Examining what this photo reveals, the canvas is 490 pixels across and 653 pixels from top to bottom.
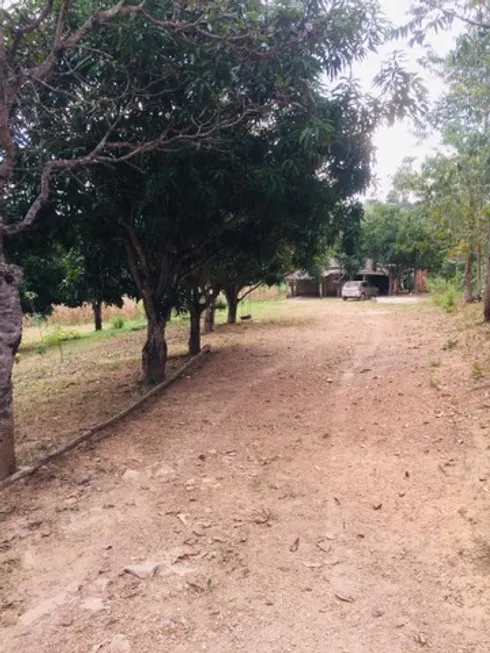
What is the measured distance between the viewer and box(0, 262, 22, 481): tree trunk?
4.50 m

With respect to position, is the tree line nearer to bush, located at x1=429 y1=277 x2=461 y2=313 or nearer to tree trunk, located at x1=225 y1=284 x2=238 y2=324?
tree trunk, located at x1=225 y1=284 x2=238 y2=324

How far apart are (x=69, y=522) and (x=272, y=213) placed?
5.21 m

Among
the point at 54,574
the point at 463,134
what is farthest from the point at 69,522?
the point at 463,134

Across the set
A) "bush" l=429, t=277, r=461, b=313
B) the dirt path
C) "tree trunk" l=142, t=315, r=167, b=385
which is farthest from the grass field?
"bush" l=429, t=277, r=461, b=313

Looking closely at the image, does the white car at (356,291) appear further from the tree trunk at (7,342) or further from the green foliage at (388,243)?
the tree trunk at (7,342)

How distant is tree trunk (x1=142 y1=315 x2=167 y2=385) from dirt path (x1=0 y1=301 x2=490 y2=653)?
1.63m

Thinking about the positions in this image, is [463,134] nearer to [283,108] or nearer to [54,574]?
[283,108]

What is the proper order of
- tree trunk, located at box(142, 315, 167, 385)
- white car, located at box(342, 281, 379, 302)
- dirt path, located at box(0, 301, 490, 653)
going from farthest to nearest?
white car, located at box(342, 281, 379, 302), tree trunk, located at box(142, 315, 167, 385), dirt path, located at box(0, 301, 490, 653)

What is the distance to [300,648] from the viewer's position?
2682mm

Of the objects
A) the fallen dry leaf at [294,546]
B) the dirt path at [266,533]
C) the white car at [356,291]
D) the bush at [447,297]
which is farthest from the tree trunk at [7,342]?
the white car at [356,291]

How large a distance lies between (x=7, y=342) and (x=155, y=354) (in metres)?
4.02

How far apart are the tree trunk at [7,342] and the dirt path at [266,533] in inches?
16.6

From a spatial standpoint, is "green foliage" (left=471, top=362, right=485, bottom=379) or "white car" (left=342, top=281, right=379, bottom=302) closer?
"green foliage" (left=471, top=362, right=485, bottom=379)

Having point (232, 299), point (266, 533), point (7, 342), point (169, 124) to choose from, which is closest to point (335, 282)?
point (232, 299)
